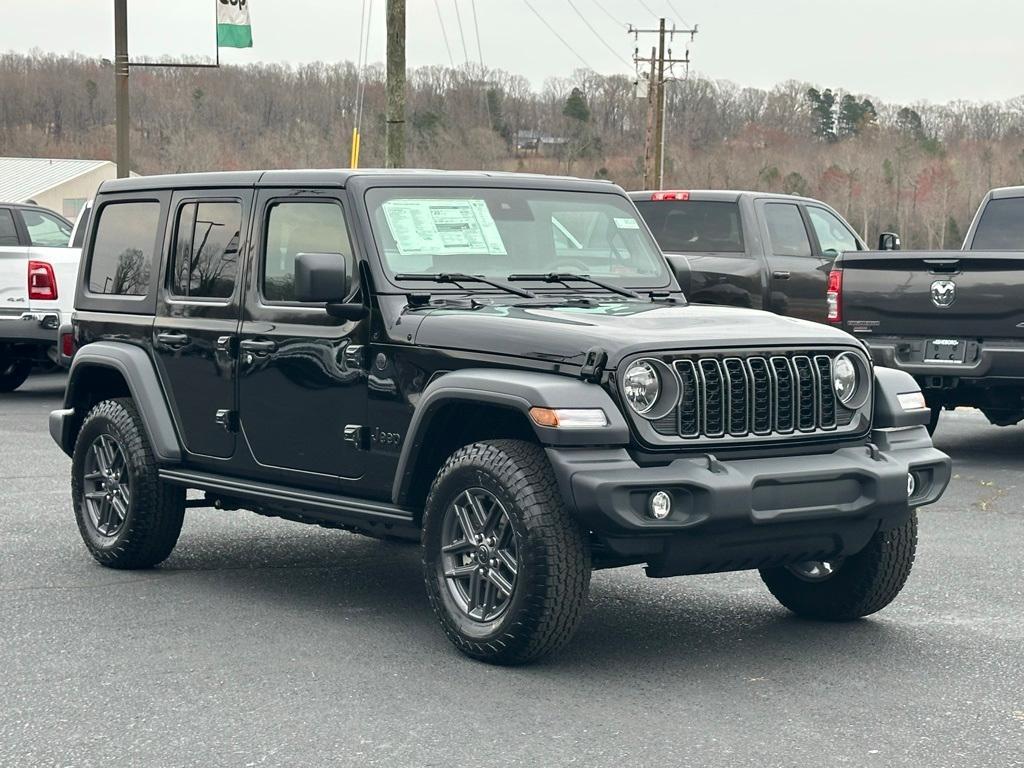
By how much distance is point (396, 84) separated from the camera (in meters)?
24.0

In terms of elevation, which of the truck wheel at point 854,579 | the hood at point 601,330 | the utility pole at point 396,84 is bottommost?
the truck wheel at point 854,579

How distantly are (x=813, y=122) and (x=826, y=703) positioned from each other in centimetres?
15025

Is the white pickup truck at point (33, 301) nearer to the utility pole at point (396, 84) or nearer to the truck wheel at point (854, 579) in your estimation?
the utility pole at point (396, 84)

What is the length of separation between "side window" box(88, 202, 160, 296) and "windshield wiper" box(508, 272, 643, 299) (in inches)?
77.9

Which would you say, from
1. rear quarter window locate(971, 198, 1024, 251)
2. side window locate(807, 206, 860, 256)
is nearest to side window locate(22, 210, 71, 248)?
side window locate(807, 206, 860, 256)

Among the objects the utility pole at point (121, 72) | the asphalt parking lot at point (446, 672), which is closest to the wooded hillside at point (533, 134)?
the utility pole at point (121, 72)

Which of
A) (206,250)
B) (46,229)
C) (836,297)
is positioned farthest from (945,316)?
(46,229)

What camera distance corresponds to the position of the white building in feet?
261

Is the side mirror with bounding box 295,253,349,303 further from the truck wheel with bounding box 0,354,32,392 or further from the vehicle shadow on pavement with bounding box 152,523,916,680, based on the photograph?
the truck wheel with bounding box 0,354,32,392

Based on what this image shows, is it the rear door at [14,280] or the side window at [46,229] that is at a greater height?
the side window at [46,229]

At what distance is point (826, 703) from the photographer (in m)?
5.29

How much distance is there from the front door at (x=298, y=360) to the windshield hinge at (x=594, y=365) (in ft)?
3.86

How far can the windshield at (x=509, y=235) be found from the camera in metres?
6.58

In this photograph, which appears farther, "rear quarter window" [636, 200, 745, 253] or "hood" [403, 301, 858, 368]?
"rear quarter window" [636, 200, 745, 253]
